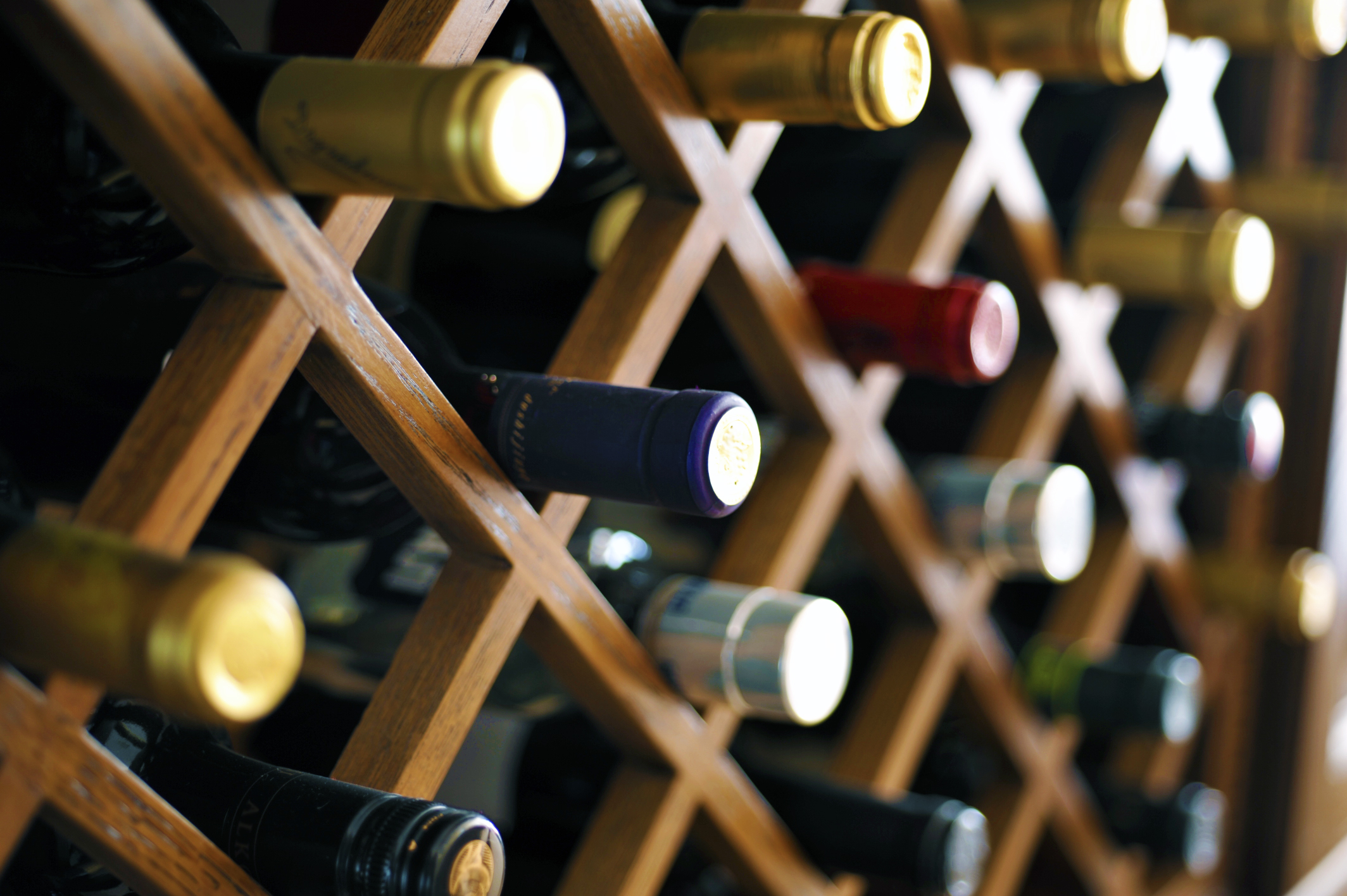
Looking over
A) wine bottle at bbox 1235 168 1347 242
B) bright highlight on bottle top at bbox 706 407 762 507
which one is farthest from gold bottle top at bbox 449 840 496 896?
wine bottle at bbox 1235 168 1347 242

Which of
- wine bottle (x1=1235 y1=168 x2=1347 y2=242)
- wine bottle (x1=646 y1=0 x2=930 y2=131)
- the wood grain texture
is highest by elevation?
wine bottle (x1=1235 y1=168 x2=1347 y2=242)

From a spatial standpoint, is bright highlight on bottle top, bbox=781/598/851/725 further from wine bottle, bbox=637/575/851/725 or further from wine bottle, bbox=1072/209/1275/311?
wine bottle, bbox=1072/209/1275/311

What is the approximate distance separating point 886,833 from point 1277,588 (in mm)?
349

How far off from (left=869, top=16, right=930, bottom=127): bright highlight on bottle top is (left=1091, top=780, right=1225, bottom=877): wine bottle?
1.51 feet

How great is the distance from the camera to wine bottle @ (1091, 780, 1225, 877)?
615mm

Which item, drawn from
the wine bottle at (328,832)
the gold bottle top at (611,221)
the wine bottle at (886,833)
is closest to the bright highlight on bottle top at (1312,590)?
the wine bottle at (886,833)

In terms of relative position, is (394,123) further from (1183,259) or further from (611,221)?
(1183,259)

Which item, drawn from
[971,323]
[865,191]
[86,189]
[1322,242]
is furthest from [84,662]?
[1322,242]

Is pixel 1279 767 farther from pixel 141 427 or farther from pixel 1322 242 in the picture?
pixel 141 427

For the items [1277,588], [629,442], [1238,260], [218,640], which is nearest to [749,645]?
[629,442]

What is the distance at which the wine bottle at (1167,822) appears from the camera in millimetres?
615

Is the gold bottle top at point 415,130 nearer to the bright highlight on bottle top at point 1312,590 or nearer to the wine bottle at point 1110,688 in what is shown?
the wine bottle at point 1110,688

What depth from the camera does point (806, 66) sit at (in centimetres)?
33

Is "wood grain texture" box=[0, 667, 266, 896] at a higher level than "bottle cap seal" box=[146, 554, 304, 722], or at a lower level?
lower
